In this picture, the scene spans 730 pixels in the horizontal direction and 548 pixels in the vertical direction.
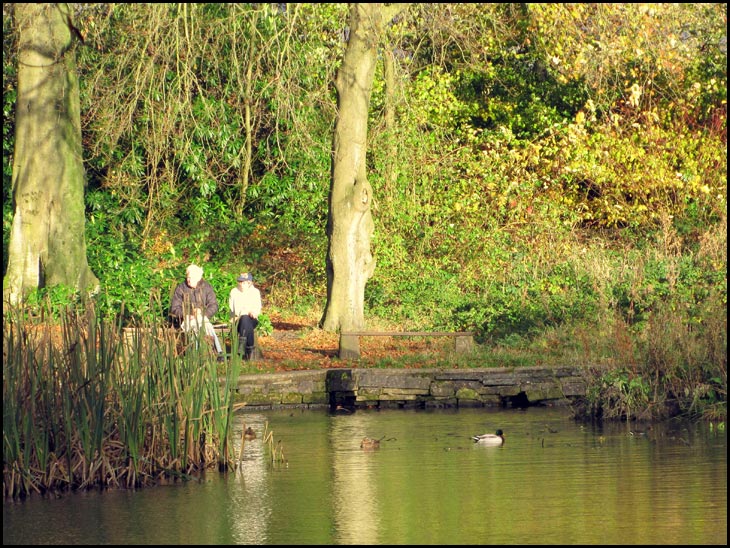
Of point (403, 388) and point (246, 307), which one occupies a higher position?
point (246, 307)

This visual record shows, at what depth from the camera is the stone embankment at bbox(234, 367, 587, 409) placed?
16.5 meters

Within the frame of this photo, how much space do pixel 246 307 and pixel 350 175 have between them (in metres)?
3.79

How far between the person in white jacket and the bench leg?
120 cm

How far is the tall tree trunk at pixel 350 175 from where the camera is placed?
2142 cm

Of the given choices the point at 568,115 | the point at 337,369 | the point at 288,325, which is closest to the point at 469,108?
the point at 568,115

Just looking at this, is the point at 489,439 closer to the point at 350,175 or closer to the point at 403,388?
the point at 403,388

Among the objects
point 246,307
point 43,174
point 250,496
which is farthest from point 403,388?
point 43,174

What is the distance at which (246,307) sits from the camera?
18594 millimetres

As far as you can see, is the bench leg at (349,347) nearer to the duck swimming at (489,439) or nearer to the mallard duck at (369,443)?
the mallard duck at (369,443)

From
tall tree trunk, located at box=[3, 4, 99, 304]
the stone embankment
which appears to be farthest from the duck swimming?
tall tree trunk, located at box=[3, 4, 99, 304]

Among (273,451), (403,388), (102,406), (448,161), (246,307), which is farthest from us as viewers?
(448,161)

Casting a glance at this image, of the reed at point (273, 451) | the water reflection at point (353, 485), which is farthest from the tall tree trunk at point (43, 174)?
the reed at point (273, 451)

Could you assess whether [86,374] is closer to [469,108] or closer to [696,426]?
[696,426]

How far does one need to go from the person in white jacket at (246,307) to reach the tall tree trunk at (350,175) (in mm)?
3040
